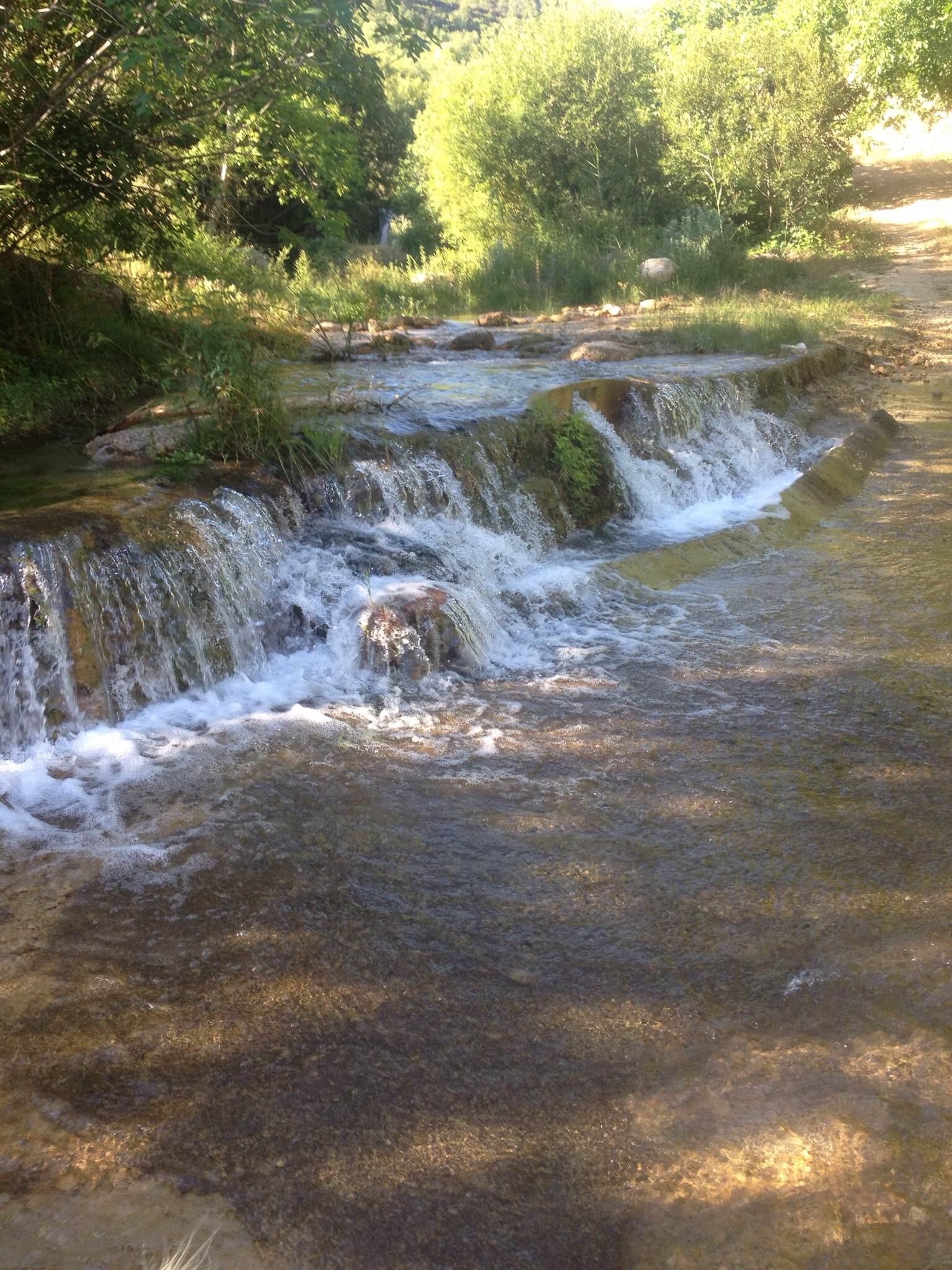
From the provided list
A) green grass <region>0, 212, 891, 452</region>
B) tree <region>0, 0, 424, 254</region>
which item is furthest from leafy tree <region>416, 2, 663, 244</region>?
tree <region>0, 0, 424, 254</region>

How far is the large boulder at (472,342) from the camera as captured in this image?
1187 cm

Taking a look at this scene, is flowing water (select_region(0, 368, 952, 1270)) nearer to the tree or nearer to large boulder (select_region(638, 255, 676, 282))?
the tree

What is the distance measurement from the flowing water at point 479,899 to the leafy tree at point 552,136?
17.6 m

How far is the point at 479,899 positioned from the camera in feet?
12.0

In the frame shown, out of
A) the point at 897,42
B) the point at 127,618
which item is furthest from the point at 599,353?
the point at 897,42

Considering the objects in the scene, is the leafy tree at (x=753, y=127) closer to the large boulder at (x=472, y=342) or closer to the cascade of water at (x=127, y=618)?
the large boulder at (x=472, y=342)

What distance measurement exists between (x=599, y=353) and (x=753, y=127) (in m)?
13.4

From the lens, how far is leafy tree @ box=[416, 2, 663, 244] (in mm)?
22109

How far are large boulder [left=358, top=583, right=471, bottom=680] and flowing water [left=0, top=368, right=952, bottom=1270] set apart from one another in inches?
2.1

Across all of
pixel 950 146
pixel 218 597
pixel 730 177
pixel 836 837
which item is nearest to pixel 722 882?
pixel 836 837

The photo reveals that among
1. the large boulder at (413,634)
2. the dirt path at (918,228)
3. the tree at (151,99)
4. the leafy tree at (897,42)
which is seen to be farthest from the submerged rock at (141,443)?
the leafy tree at (897,42)

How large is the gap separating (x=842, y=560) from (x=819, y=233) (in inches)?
697

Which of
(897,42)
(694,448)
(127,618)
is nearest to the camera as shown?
(127,618)

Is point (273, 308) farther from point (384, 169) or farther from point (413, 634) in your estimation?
point (384, 169)
